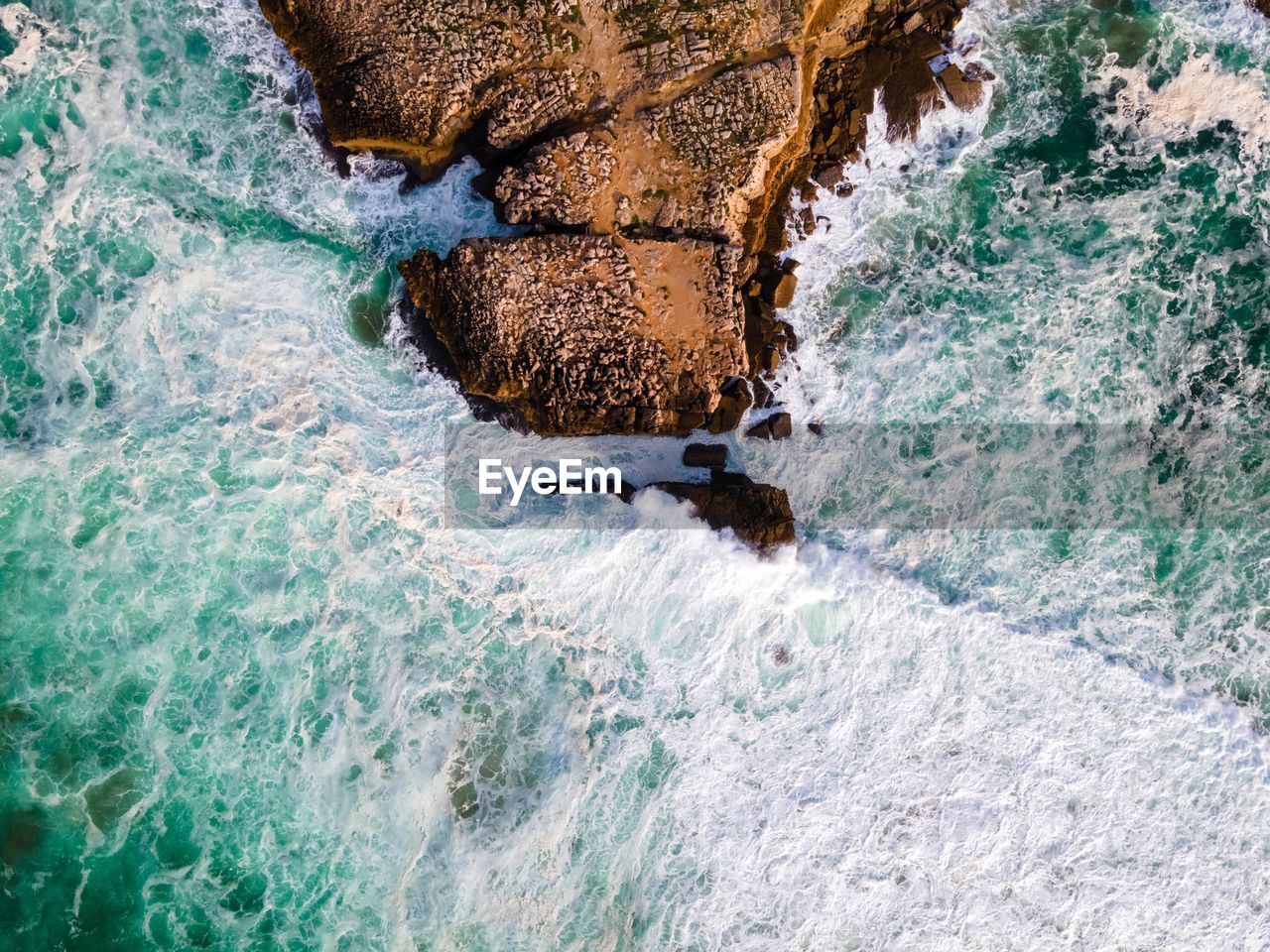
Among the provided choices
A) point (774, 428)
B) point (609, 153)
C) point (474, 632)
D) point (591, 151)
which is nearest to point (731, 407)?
point (774, 428)

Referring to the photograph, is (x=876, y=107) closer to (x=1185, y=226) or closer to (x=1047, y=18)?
(x=1047, y=18)

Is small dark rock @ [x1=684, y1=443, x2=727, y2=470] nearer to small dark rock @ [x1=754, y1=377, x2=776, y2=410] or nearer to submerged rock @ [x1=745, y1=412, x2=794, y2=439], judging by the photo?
submerged rock @ [x1=745, y1=412, x2=794, y2=439]

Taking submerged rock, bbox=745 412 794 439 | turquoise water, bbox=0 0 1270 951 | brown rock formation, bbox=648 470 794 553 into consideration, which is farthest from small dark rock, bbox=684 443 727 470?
turquoise water, bbox=0 0 1270 951

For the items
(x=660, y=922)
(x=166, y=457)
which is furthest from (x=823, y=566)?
(x=166, y=457)

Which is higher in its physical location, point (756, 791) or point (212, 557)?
point (212, 557)
